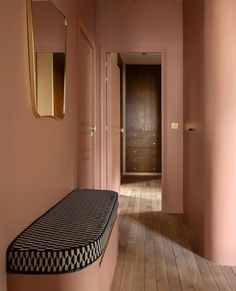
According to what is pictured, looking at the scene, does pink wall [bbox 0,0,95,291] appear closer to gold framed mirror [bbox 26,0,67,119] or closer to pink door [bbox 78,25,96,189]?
gold framed mirror [bbox 26,0,67,119]

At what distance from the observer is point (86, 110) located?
3.88 meters

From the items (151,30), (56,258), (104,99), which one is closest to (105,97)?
(104,99)

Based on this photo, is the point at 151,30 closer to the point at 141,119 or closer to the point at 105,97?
the point at 105,97

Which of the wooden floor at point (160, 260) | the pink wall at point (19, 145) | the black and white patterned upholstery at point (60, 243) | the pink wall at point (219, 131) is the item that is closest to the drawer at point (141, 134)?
the wooden floor at point (160, 260)

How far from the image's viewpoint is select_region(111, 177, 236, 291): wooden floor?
2.44 m

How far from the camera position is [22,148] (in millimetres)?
1730

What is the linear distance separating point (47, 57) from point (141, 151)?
620cm

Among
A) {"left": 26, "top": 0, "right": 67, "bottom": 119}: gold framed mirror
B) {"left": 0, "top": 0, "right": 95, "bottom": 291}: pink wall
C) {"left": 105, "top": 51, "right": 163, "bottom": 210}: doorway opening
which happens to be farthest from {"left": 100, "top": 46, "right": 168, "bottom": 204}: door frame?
{"left": 105, "top": 51, "right": 163, "bottom": 210}: doorway opening

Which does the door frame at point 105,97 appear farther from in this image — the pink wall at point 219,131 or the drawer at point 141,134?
the drawer at point 141,134

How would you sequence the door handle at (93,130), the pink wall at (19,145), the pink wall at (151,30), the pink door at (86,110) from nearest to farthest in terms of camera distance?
the pink wall at (19,145), the pink door at (86,110), the door handle at (93,130), the pink wall at (151,30)

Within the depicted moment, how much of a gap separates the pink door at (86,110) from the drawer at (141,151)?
389 cm

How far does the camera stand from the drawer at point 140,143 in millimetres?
8195

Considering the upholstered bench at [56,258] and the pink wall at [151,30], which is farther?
the pink wall at [151,30]

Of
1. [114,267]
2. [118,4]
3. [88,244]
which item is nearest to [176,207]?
[114,267]
